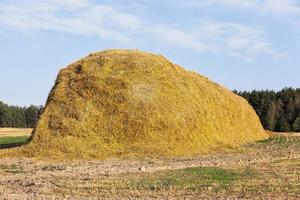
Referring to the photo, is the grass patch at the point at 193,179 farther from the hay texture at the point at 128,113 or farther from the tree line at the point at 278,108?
the tree line at the point at 278,108

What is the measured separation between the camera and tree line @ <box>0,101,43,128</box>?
126812 mm

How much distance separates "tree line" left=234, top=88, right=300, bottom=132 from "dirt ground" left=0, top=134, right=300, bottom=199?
2369 inches

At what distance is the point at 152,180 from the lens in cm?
1792

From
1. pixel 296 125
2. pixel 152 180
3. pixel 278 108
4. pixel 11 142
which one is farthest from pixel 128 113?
pixel 278 108

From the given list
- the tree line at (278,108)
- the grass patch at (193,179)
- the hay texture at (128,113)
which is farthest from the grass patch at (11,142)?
the tree line at (278,108)

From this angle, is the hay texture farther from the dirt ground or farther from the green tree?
the green tree

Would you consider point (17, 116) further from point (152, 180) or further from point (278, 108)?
point (152, 180)

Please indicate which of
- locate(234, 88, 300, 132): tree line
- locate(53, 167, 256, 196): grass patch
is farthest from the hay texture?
locate(234, 88, 300, 132): tree line

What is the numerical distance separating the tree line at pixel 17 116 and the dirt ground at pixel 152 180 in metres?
103

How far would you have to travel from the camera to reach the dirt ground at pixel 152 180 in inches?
588

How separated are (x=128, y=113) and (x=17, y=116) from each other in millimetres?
104812

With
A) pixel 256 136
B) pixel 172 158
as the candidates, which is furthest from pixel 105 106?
pixel 256 136

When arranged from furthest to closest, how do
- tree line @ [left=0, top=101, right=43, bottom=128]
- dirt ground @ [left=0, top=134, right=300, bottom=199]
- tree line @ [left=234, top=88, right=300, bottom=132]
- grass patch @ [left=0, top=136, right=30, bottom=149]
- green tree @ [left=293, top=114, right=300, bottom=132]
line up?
1. tree line @ [left=0, top=101, right=43, bottom=128]
2. tree line @ [left=234, top=88, right=300, bottom=132]
3. green tree @ [left=293, top=114, right=300, bottom=132]
4. grass patch @ [left=0, top=136, right=30, bottom=149]
5. dirt ground @ [left=0, top=134, right=300, bottom=199]

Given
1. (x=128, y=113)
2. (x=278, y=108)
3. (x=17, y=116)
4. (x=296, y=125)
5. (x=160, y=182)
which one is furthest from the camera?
(x=17, y=116)
